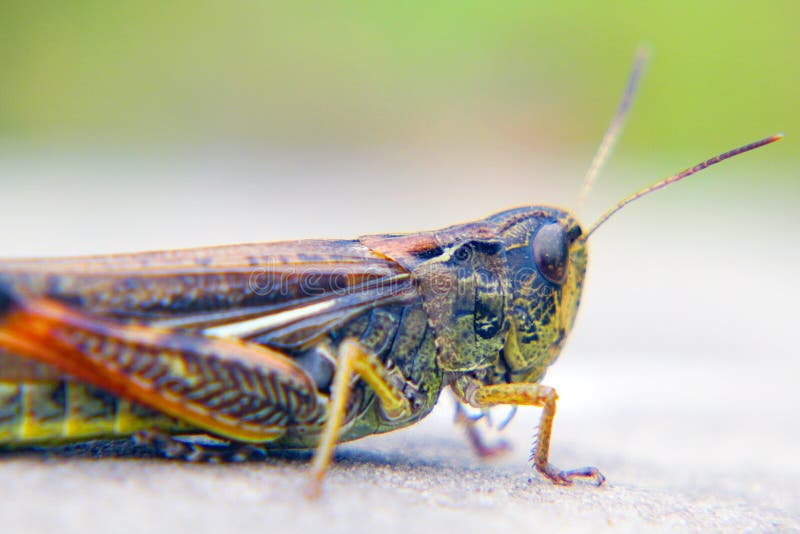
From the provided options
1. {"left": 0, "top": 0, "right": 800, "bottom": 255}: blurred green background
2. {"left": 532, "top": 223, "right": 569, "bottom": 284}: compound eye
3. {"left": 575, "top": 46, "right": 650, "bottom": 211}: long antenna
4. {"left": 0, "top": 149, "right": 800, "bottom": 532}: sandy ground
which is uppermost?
{"left": 0, "top": 0, "right": 800, "bottom": 255}: blurred green background

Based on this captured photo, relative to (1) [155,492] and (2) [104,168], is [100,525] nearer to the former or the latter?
(1) [155,492]

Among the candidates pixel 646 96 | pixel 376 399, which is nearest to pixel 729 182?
pixel 646 96

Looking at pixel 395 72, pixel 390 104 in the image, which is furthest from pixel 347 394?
pixel 395 72

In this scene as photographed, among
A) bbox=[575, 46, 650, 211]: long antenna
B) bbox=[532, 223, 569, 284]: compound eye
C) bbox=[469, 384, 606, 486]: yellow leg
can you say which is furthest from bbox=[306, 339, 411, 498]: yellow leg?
bbox=[575, 46, 650, 211]: long antenna

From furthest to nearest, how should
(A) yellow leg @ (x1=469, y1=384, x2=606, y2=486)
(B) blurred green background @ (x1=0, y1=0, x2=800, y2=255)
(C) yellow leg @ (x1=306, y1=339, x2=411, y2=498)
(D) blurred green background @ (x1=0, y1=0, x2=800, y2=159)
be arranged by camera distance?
(D) blurred green background @ (x1=0, y1=0, x2=800, y2=159), (B) blurred green background @ (x1=0, y1=0, x2=800, y2=255), (A) yellow leg @ (x1=469, y1=384, x2=606, y2=486), (C) yellow leg @ (x1=306, y1=339, x2=411, y2=498)

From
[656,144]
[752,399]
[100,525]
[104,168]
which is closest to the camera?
[100,525]

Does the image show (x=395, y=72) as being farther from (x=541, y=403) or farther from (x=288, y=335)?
(x=288, y=335)

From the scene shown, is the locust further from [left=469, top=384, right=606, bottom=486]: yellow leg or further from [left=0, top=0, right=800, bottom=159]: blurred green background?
[left=0, top=0, right=800, bottom=159]: blurred green background

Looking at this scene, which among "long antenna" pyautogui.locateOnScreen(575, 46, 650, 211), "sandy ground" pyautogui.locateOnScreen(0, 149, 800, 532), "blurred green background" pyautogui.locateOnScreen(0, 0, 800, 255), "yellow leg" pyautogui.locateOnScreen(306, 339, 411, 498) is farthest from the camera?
"blurred green background" pyautogui.locateOnScreen(0, 0, 800, 255)
